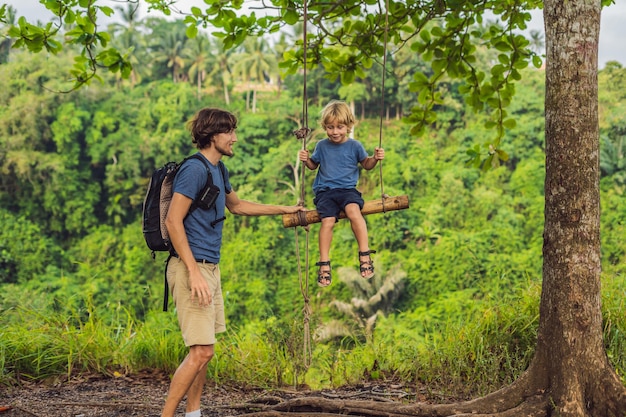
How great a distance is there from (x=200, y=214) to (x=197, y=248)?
0.14 metres

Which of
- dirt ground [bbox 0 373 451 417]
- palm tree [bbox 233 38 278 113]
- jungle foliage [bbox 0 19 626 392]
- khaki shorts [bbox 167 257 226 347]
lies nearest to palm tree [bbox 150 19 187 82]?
jungle foliage [bbox 0 19 626 392]

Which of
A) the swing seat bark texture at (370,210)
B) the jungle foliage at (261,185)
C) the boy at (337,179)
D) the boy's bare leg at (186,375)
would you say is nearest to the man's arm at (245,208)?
the swing seat bark texture at (370,210)

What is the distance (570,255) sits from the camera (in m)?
3.29

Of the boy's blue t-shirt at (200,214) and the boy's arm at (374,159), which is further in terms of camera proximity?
the boy's arm at (374,159)

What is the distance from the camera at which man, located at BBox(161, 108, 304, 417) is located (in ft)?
10.0

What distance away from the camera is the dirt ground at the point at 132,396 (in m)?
4.25

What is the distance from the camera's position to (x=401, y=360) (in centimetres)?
507

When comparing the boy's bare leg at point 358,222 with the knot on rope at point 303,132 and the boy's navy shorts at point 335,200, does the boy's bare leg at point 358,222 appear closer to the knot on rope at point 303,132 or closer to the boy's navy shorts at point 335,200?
the boy's navy shorts at point 335,200

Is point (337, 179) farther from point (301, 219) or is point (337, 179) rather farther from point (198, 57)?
point (198, 57)

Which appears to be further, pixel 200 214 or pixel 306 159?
pixel 306 159

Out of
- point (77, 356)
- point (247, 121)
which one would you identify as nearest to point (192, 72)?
point (247, 121)

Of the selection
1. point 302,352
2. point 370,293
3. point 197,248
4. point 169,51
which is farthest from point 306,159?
point 169,51

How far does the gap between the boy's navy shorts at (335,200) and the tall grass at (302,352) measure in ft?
3.14

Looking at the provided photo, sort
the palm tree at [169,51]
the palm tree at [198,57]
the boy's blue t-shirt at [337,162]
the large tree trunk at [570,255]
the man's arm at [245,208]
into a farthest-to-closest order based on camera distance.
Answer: the palm tree at [169,51] < the palm tree at [198,57] < the boy's blue t-shirt at [337,162] < the man's arm at [245,208] < the large tree trunk at [570,255]
